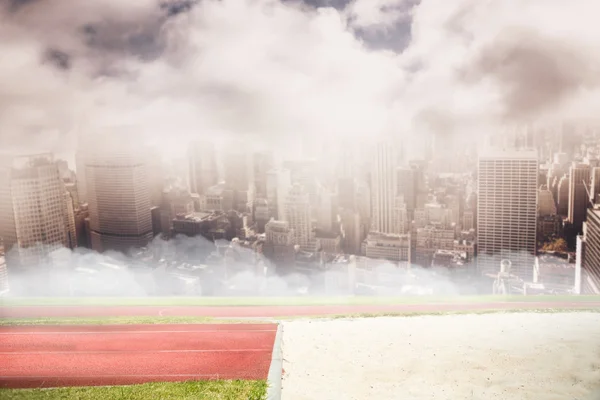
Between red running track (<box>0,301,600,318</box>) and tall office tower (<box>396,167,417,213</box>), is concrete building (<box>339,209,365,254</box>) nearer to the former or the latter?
tall office tower (<box>396,167,417,213</box>)

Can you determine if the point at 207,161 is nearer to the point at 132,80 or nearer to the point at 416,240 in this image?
the point at 132,80

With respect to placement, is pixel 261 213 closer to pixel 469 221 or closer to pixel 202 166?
pixel 202 166

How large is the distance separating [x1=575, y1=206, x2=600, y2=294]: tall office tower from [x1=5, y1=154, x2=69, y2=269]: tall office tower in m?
10.5

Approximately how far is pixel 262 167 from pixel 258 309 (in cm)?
365

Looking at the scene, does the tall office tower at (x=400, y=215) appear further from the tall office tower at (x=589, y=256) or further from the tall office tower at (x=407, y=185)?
the tall office tower at (x=589, y=256)

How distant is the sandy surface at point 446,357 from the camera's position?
418 cm

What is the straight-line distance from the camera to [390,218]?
943 centimetres

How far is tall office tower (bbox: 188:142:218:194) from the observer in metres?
9.74

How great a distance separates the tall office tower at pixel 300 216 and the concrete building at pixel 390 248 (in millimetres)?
1202

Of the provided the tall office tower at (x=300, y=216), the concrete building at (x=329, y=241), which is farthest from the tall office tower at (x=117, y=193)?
the concrete building at (x=329, y=241)

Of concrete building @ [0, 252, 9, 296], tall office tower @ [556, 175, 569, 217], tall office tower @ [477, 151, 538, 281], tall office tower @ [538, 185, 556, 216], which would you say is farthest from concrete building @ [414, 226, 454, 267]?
concrete building @ [0, 252, 9, 296]

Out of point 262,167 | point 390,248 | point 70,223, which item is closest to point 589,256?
point 390,248

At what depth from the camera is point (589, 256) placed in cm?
845

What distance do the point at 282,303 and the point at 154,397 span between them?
3.45 metres
